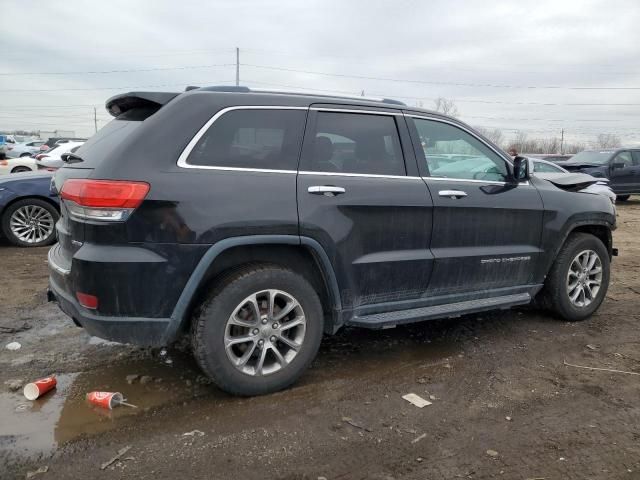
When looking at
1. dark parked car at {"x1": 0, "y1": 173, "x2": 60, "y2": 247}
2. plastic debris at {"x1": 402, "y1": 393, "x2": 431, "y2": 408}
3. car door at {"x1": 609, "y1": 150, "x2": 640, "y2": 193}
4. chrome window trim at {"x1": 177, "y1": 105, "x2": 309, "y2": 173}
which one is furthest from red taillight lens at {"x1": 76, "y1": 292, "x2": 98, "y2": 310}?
car door at {"x1": 609, "y1": 150, "x2": 640, "y2": 193}

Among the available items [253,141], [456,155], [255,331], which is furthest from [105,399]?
[456,155]

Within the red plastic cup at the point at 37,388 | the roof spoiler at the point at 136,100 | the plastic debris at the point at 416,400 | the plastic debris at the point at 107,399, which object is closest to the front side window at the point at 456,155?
the plastic debris at the point at 416,400

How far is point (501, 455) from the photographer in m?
2.80

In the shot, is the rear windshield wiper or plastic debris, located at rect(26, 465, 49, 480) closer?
plastic debris, located at rect(26, 465, 49, 480)

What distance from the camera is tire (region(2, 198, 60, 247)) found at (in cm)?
779

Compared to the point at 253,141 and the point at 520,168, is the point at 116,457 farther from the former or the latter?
the point at 520,168

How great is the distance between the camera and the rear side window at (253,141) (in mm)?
3186

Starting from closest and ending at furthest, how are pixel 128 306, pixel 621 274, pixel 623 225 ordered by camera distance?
pixel 128 306 → pixel 621 274 → pixel 623 225

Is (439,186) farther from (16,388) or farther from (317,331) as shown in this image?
(16,388)

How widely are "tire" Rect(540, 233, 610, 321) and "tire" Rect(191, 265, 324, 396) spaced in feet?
8.16

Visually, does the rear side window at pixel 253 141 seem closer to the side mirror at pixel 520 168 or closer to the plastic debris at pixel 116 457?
the plastic debris at pixel 116 457

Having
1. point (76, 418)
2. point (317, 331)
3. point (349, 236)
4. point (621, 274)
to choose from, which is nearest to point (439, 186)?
point (349, 236)

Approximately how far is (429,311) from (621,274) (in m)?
4.46

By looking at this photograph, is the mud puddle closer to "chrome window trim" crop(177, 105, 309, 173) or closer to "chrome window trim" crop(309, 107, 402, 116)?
"chrome window trim" crop(177, 105, 309, 173)
